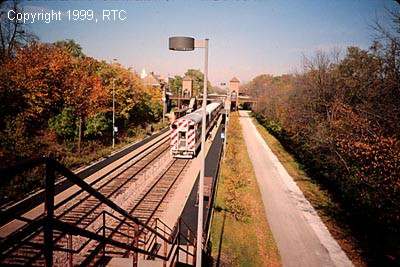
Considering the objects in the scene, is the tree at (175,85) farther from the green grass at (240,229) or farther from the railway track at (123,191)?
the green grass at (240,229)

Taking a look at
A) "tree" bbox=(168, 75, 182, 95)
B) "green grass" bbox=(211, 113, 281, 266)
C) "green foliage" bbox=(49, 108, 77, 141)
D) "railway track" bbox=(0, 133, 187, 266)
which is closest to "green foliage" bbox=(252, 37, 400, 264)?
"green grass" bbox=(211, 113, 281, 266)

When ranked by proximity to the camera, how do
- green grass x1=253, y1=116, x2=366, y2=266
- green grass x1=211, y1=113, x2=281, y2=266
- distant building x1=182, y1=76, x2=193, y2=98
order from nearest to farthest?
green grass x1=211, y1=113, x2=281, y2=266, green grass x1=253, y1=116, x2=366, y2=266, distant building x1=182, y1=76, x2=193, y2=98

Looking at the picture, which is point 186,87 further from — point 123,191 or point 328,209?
point 328,209

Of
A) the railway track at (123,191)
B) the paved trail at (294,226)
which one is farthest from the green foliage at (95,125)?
the paved trail at (294,226)

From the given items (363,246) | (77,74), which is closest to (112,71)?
(77,74)

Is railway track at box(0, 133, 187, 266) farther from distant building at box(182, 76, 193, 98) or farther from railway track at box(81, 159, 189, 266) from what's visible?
distant building at box(182, 76, 193, 98)

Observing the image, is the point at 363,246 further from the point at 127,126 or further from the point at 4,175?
the point at 127,126

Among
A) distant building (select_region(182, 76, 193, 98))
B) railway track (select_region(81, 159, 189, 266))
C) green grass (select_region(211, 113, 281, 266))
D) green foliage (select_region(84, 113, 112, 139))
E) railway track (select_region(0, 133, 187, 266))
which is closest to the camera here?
green grass (select_region(211, 113, 281, 266))

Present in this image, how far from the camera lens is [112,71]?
123 ft

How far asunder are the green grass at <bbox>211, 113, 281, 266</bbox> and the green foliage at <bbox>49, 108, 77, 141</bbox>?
14488mm

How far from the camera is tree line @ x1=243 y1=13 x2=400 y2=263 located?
1446cm

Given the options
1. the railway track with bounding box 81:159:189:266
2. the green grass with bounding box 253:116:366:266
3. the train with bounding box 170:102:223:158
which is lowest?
the green grass with bounding box 253:116:366:266

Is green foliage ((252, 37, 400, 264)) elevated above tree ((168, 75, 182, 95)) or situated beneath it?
situated beneath

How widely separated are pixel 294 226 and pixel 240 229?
327 cm
